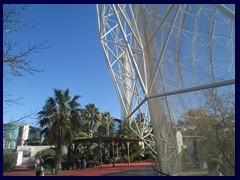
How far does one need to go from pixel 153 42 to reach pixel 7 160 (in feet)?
77.5

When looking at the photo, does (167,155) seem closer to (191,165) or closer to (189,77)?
(191,165)

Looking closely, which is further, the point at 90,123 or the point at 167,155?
the point at 90,123

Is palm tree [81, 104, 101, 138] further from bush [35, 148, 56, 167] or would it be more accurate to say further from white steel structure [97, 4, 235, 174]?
white steel structure [97, 4, 235, 174]

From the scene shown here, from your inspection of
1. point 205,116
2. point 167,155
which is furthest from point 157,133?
point 205,116

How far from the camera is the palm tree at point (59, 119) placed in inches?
996

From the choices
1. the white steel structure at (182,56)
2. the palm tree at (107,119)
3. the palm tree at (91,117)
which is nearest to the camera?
the white steel structure at (182,56)

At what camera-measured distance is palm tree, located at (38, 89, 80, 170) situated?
2530 cm

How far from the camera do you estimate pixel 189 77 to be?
7.38m

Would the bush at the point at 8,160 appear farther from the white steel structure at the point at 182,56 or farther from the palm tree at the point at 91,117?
the white steel structure at the point at 182,56

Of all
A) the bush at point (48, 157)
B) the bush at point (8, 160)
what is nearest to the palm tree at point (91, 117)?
the bush at point (48, 157)

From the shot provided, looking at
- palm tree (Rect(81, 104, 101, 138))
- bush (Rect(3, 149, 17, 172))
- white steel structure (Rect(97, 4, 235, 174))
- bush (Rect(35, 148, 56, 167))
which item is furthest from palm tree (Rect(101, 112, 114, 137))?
white steel structure (Rect(97, 4, 235, 174))

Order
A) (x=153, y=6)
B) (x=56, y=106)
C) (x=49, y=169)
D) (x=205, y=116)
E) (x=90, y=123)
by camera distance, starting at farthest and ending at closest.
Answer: (x=90, y=123)
(x=56, y=106)
(x=49, y=169)
(x=153, y=6)
(x=205, y=116)

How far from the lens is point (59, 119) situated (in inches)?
1013

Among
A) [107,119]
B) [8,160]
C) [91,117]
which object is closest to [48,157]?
[8,160]
